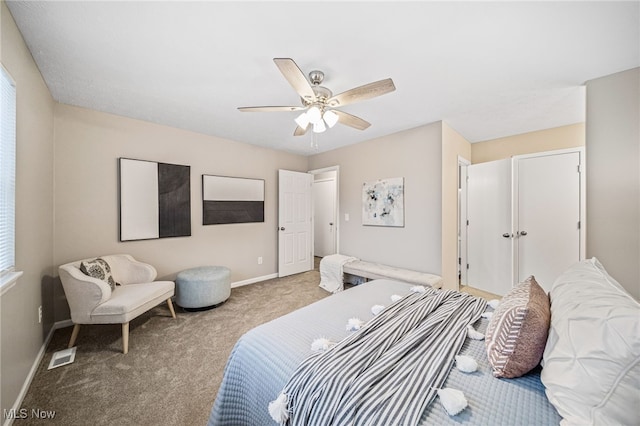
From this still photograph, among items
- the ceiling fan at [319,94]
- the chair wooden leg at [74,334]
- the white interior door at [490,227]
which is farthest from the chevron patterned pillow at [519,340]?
the chair wooden leg at [74,334]

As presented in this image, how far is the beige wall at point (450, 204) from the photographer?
312 cm

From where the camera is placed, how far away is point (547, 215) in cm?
307

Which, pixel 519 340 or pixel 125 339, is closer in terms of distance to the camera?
pixel 519 340

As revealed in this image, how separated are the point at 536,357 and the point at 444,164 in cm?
258

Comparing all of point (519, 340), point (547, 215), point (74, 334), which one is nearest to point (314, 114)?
point (519, 340)

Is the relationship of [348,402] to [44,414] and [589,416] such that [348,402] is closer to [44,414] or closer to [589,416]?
[589,416]

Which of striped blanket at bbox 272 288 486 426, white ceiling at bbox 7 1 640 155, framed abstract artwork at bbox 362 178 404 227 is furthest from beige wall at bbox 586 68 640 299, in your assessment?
framed abstract artwork at bbox 362 178 404 227

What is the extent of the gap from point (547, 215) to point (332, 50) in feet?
11.1

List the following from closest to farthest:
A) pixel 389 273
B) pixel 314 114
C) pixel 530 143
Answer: pixel 314 114 < pixel 389 273 < pixel 530 143

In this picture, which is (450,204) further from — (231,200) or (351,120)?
(231,200)

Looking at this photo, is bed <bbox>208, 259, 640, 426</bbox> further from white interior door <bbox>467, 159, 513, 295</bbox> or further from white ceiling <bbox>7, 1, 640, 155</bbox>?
white interior door <bbox>467, 159, 513, 295</bbox>

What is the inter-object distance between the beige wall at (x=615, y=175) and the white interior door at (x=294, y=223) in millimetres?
3842

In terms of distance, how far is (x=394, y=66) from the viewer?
1.92 metres

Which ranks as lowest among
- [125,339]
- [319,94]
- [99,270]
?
[125,339]
